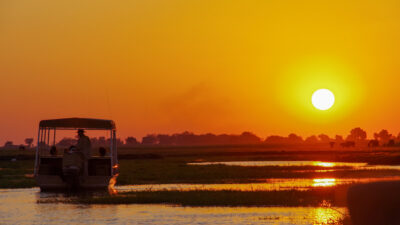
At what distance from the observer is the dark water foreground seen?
78.0 ft

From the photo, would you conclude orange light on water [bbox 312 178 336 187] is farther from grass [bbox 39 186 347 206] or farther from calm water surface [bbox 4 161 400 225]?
calm water surface [bbox 4 161 400 225]

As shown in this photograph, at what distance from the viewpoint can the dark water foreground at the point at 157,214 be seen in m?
23.8

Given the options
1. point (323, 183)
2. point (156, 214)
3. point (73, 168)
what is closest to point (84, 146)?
Answer: point (73, 168)

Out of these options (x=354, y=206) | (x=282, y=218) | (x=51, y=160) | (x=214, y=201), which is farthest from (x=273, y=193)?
(x=354, y=206)

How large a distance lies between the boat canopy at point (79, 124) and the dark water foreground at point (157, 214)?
23.6ft

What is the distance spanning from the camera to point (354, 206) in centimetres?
933

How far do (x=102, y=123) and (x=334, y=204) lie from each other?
1454cm

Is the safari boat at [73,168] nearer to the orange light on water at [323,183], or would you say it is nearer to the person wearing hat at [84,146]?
the person wearing hat at [84,146]

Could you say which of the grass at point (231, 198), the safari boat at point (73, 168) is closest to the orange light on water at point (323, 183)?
the grass at point (231, 198)

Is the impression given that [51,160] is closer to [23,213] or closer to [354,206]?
[23,213]

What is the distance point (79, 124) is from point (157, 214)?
505 inches

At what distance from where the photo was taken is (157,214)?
26.0 m

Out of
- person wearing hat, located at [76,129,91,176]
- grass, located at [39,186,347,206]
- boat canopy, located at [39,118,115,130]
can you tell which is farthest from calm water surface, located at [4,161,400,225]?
boat canopy, located at [39,118,115,130]

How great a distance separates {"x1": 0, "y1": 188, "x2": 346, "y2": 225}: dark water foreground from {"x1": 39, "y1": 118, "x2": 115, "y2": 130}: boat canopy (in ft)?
23.6
